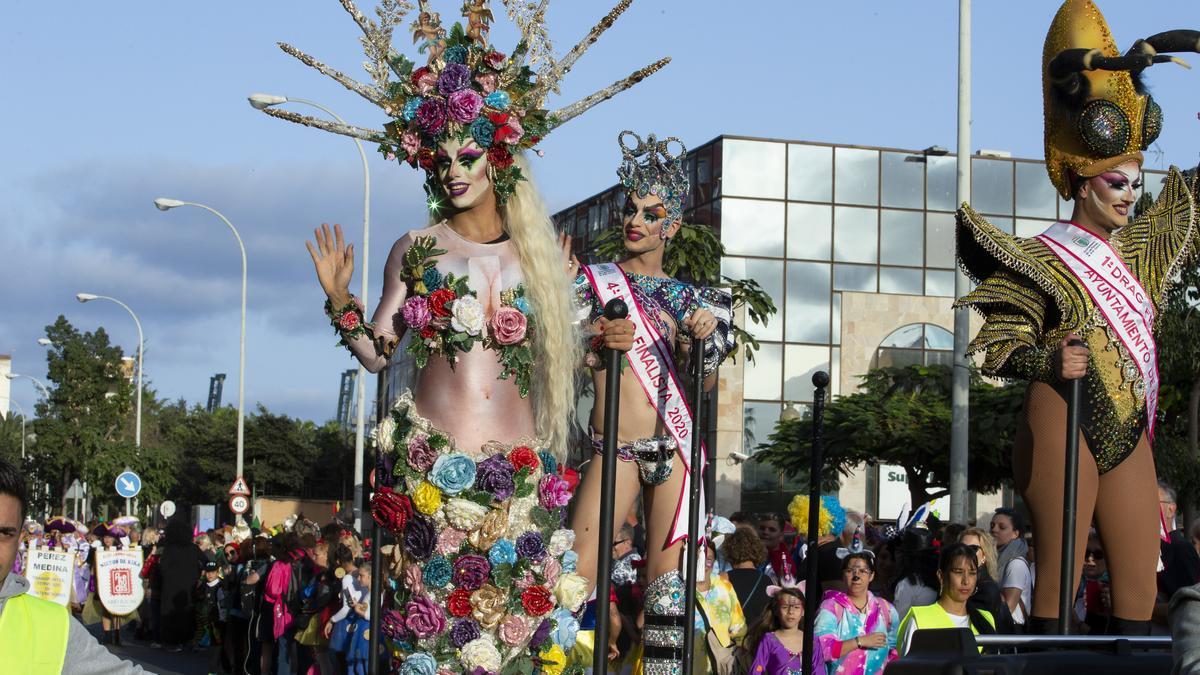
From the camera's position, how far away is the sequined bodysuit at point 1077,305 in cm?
601

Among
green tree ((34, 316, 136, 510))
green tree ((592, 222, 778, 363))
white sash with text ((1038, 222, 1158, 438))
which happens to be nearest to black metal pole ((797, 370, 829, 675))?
white sash with text ((1038, 222, 1158, 438))

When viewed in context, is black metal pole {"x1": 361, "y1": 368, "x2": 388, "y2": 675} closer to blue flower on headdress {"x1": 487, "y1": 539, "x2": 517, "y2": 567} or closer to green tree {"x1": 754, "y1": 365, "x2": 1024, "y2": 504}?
blue flower on headdress {"x1": 487, "y1": 539, "x2": 517, "y2": 567}

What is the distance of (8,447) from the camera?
6925cm

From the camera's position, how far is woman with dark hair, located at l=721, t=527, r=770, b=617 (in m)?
9.30

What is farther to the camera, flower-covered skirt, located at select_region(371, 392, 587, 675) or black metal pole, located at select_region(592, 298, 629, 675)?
flower-covered skirt, located at select_region(371, 392, 587, 675)

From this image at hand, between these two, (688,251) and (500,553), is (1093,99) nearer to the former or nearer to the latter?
(500,553)

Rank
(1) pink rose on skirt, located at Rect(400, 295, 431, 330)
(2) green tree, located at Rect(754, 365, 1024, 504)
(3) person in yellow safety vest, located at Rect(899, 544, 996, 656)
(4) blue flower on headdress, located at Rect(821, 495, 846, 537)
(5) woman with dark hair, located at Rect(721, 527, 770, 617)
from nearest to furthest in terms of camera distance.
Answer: (1) pink rose on skirt, located at Rect(400, 295, 431, 330) < (3) person in yellow safety vest, located at Rect(899, 544, 996, 656) < (5) woman with dark hair, located at Rect(721, 527, 770, 617) < (4) blue flower on headdress, located at Rect(821, 495, 846, 537) < (2) green tree, located at Rect(754, 365, 1024, 504)

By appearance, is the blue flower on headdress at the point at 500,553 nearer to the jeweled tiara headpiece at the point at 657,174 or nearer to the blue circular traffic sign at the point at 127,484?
the jeweled tiara headpiece at the point at 657,174

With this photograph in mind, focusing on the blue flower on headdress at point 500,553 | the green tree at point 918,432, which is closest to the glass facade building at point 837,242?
the green tree at point 918,432

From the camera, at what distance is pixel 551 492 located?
543 cm

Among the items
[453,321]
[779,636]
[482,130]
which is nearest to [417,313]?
[453,321]

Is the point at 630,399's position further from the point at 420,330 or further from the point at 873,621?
the point at 873,621

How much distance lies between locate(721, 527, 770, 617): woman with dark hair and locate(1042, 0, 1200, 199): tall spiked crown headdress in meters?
3.68

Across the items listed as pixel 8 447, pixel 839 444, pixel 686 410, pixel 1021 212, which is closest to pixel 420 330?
pixel 686 410
